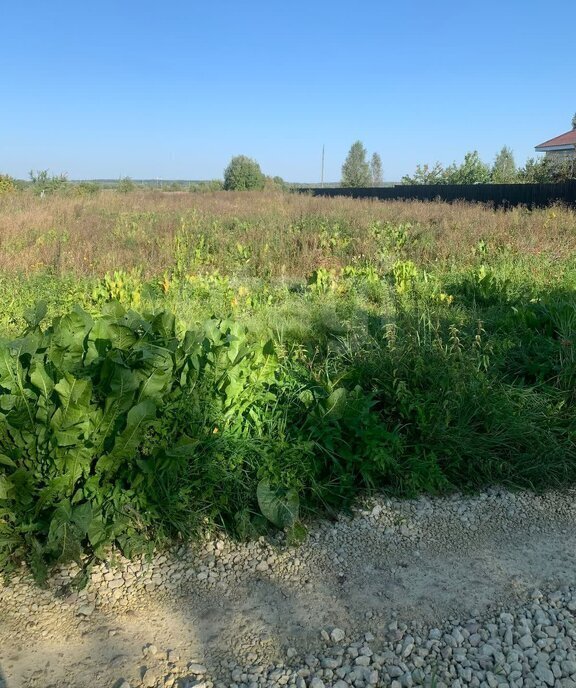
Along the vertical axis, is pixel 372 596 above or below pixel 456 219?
below

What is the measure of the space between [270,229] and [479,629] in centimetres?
838

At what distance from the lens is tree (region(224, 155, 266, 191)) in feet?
114

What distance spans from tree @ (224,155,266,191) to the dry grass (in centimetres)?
2275

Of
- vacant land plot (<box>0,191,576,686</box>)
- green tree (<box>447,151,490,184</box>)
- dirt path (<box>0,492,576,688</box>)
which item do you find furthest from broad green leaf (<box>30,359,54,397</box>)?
green tree (<box>447,151,490,184</box>)

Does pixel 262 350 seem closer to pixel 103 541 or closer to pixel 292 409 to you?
pixel 292 409

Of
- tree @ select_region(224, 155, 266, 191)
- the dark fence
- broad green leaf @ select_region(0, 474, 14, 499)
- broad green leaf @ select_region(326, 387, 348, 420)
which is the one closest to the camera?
broad green leaf @ select_region(0, 474, 14, 499)

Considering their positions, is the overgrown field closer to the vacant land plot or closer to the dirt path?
the vacant land plot

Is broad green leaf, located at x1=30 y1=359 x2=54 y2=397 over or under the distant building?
under

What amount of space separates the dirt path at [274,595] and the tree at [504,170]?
107 ft

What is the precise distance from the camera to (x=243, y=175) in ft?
117

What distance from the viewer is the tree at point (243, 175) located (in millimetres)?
34750

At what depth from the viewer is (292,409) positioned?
128 inches

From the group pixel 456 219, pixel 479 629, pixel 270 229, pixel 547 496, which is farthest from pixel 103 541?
pixel 456 219

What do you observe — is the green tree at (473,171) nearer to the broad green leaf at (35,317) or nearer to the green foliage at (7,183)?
the green foliage at (7,183)
